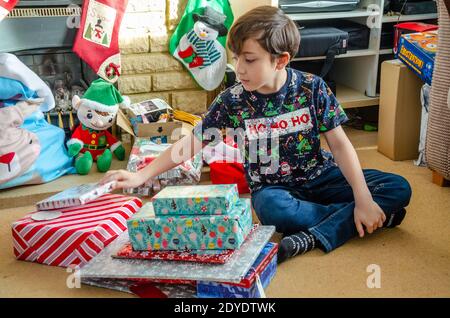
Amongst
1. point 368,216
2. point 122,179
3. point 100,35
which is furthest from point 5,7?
point 368,216

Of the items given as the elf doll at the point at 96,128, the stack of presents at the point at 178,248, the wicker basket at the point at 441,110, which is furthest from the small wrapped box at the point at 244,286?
the elf doll at the point at 96,128

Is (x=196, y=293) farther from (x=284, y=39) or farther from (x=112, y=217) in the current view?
(x=284, y=39)

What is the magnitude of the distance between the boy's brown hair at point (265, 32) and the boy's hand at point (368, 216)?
16.8 inches

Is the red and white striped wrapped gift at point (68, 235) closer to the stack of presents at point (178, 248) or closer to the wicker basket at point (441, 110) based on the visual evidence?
the stack of presents at point (178, 248)

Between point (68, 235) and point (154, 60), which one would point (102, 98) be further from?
point (68, 235)

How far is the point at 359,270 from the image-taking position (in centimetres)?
131

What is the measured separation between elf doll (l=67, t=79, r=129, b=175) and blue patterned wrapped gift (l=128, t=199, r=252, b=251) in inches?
28.9

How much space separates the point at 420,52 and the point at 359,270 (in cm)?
88

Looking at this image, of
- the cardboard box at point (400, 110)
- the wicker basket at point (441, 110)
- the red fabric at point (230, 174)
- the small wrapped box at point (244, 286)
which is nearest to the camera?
the small wrapped box at point (244, 286)

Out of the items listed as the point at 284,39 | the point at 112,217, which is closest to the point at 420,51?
the point at 284,39

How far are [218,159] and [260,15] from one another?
0.63m

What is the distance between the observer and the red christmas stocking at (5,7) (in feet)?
6.23

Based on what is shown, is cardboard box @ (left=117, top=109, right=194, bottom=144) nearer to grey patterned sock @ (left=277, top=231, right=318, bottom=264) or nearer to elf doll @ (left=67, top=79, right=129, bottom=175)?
elf doll @ (left=67, top=79, right=129, bottom=175)

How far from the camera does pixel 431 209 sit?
1.63m
